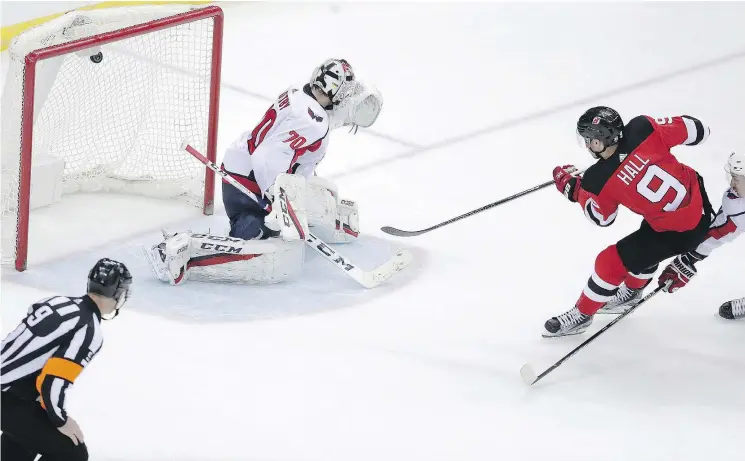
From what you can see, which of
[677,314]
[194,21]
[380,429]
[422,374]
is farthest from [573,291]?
[194,21]

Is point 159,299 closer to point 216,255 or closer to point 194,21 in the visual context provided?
point 216,255

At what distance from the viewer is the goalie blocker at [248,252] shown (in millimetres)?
4129

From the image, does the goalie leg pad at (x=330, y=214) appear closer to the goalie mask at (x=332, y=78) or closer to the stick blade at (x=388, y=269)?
the stick blade at (x=388, y=269)

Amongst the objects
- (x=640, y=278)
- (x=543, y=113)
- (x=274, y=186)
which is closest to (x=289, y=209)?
(x=274, y=186)

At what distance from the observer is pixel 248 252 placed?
418 centimetres

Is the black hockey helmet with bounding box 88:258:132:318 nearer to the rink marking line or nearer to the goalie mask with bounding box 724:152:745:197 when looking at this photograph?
the goalie mask with bounding box 724:152:745:197

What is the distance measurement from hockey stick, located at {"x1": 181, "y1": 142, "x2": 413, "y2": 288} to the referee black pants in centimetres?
159

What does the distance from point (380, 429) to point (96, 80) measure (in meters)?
2.02

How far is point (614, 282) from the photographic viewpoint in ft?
12.5

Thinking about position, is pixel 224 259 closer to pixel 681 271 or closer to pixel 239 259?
pixel 239 259

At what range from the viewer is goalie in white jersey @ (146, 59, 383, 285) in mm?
4168

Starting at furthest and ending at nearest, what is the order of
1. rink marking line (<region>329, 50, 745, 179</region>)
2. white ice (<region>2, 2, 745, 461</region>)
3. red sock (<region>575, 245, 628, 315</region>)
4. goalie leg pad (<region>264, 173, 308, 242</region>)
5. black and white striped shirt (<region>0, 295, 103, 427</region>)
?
1. rink marking line (<region>329, 50, 745, 179</region>)
2. goalie leg pad (<region>264, 173, 308, 242</region>)
3. red sock (<region>575, 245, 628, 315</region>)
4. white ice (<region>2, 2, 745, 461</region>)
5. black and white striped shirt (<region>0, 295, 103, 427</region>)

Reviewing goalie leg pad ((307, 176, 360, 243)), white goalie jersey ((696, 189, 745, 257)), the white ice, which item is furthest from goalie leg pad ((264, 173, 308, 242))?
white goalie jersey ((696, 189, 745, 257))

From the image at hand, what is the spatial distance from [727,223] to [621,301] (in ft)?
1.44
